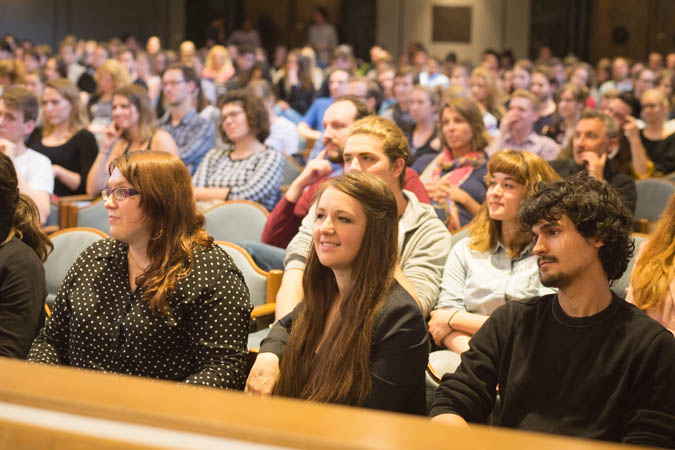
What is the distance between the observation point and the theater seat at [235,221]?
3.81 metres

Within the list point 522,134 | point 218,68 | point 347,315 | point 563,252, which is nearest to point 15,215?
point 347,315

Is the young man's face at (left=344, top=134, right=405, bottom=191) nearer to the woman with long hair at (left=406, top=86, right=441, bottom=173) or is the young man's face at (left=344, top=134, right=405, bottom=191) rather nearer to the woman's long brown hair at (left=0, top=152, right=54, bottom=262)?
the woman's long brown hair at (left=0, top=152, right=54, bottom=262)

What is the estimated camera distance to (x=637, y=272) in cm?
242

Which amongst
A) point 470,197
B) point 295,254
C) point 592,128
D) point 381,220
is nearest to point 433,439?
point 381,220

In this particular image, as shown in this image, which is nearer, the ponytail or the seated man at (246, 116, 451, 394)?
the ponytail

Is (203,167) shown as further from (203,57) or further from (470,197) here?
(203,57)

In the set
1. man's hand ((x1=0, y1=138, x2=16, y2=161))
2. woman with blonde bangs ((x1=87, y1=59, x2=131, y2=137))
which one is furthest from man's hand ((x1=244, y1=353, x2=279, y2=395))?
woman with blonde bangs ((x1=87, y1=59, x2=131, y2=137))

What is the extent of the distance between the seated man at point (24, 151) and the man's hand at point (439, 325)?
7.40 feet

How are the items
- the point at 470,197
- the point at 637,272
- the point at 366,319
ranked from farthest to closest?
the point at 470,197 → the point at 637,272 → the point at 366,319

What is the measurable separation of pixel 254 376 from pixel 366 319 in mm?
335

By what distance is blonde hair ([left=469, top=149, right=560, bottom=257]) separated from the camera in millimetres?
2795

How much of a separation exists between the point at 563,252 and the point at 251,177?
2870 millimetres

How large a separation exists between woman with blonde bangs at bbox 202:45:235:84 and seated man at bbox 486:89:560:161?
5.77m

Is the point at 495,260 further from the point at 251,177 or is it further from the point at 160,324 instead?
the point at 251,177
